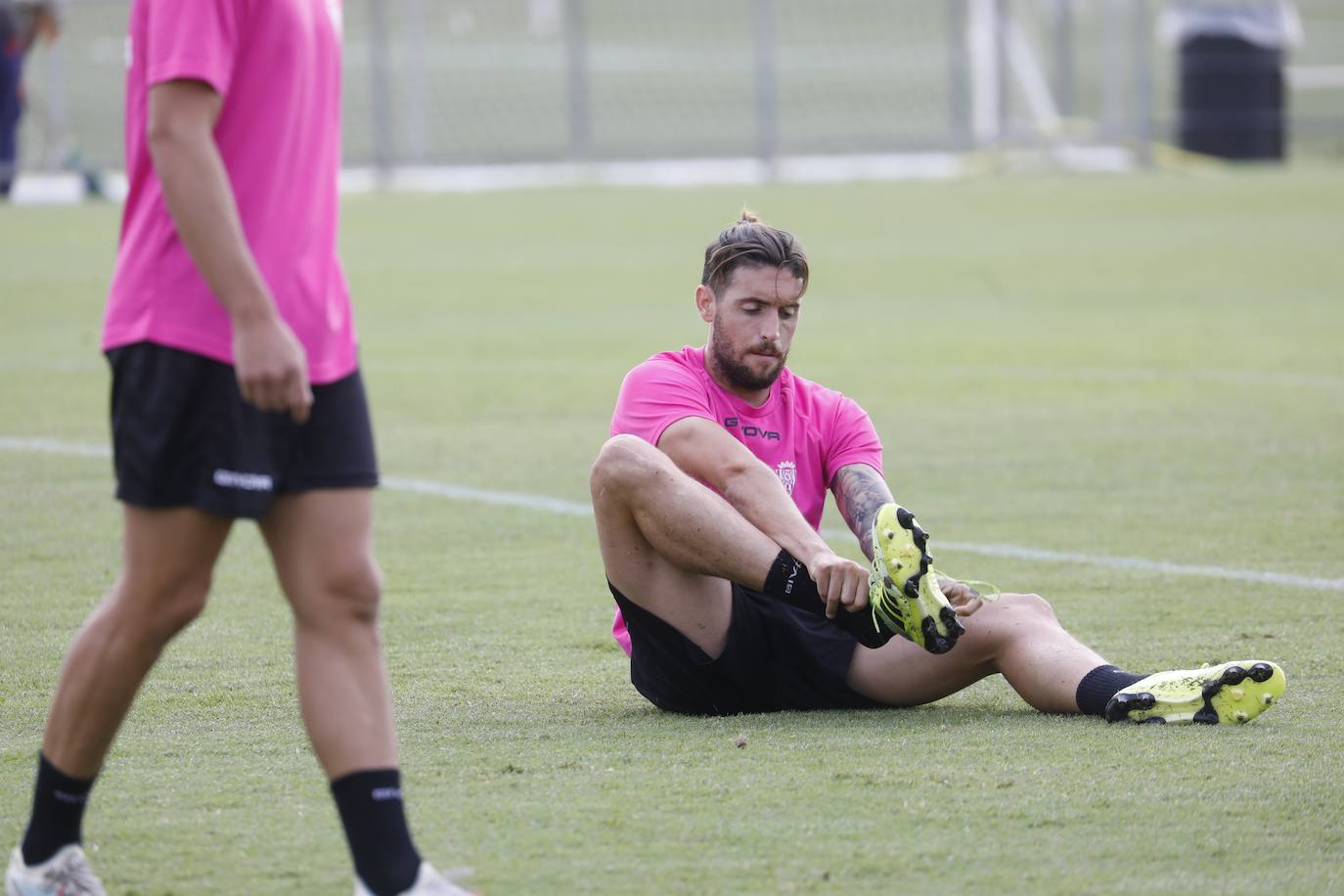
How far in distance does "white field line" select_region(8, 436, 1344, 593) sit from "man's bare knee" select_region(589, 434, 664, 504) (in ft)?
8.78

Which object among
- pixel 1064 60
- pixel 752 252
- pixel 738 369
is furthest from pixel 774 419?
pixel 1064 60

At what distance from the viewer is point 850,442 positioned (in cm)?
522

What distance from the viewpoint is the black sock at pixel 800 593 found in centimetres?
475

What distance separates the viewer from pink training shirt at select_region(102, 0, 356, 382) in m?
3.33

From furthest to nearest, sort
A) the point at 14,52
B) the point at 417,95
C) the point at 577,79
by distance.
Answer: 1. the point at 417,95
2. the point at 577,79
3. the point at 14,52

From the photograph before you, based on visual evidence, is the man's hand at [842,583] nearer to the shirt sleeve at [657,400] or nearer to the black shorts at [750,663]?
the black shorts at [750,663]

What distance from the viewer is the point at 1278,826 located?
3982 millimetres

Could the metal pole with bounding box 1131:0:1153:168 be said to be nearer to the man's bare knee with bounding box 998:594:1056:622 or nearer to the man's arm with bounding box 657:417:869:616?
the man's bare knee with bounding box 998:594:1056:622

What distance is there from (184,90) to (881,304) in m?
13.0

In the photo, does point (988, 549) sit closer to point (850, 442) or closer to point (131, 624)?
point (850, 442)

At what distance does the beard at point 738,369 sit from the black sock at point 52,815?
80.6 inches

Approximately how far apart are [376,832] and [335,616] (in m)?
0.38

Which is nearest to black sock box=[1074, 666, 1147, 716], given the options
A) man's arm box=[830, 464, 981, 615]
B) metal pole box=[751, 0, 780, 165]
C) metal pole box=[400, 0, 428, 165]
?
man's arm box=[830, 464, 981, 615]

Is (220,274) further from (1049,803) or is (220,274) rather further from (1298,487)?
(1298,487)
